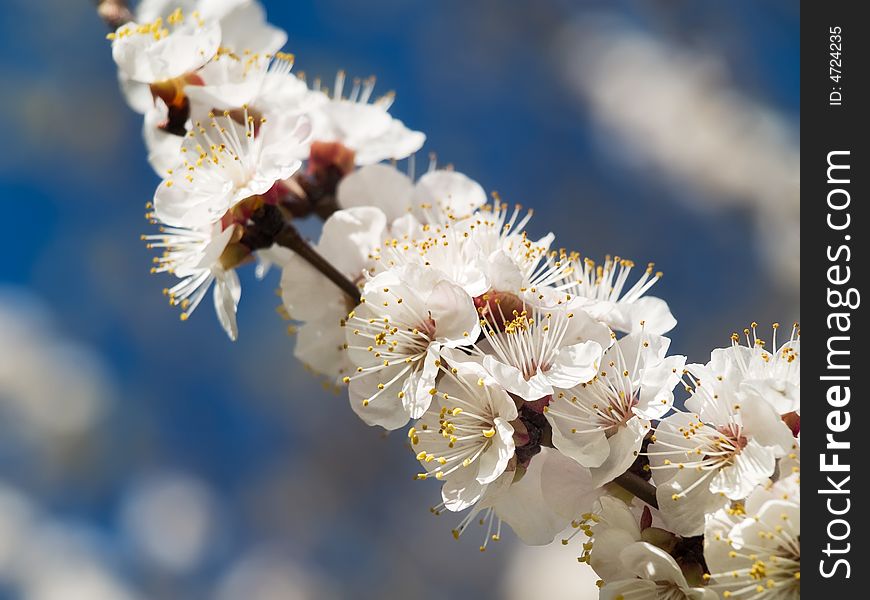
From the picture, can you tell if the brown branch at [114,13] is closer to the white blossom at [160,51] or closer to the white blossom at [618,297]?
the white blossom at [160,51]

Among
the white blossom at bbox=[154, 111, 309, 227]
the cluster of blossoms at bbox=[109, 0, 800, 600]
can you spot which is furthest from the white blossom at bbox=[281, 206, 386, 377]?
the white blossom at bbox=[154, 111, 309, 227]

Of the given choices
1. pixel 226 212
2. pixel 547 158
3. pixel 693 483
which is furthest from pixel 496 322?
pixel 547 158

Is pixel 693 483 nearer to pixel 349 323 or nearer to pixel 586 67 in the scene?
pixel 349 323

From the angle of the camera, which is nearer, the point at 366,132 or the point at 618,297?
the point at 618,297

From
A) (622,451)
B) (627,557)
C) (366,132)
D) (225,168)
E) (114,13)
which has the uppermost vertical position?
(114,13)

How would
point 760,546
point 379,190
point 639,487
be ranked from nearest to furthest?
point 760,546, point 639,487, point 379,190

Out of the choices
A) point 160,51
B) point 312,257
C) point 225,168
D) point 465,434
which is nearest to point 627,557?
point 465,434
